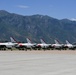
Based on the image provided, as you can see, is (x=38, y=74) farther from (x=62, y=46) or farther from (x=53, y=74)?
(x=62, y=46)

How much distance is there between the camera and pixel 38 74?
22922 millimetres

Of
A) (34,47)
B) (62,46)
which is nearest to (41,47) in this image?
(34,47)

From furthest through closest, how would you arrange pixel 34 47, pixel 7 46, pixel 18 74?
pixel 34 47 → pixel 7 46 → pixel 18 74

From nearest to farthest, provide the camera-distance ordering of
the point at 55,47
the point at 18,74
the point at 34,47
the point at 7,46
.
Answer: the point at 18,74 → the point at 7,46 → the point at 34,47 → the point at 55,47

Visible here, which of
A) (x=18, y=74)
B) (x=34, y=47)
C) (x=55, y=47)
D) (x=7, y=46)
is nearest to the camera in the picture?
(x=18, y=74)

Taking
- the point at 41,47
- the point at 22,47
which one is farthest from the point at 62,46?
the point at 22,47

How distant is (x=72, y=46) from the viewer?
141m

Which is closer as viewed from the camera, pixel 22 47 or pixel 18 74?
pixel 18 74

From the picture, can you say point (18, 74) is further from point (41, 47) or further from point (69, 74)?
point (41, 47)

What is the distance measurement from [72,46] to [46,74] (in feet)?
390

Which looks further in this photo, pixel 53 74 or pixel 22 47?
pixel 22 47

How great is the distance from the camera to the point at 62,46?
135125mm

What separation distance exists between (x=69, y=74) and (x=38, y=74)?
8.48ft

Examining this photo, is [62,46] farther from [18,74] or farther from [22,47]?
[18,74]
